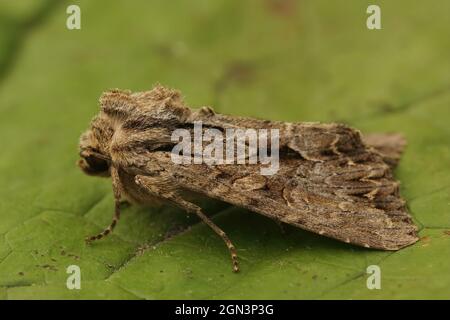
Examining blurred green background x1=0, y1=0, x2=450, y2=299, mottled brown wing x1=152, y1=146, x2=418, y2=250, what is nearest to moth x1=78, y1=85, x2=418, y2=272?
mottled brown wing x1=152, y1=146, x2=418, y2=250

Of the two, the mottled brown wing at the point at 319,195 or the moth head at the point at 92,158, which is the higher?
the moth head at the point at 92,158

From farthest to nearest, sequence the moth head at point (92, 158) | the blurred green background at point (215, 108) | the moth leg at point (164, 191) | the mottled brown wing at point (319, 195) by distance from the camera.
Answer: the moth head at point (92, 158) < the moth leg at point (164, 191) < the mottled brown wing at point (319, 195) < the blurred green background at point (215, 108)

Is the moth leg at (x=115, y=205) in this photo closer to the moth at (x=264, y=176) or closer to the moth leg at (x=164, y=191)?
the moth at (x=264, y=176)

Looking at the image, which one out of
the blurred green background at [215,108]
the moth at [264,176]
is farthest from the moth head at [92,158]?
the blurred green background at [215,108]

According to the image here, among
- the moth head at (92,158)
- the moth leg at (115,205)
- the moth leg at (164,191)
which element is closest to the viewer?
the moth leg at (164,191)

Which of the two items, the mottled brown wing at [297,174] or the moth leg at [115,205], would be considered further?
the moth leg at [115,205]

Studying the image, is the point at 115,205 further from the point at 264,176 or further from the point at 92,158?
the point at 264,176
